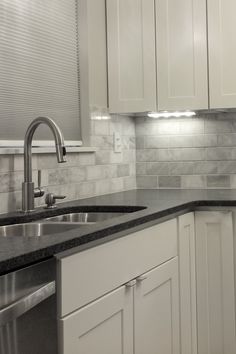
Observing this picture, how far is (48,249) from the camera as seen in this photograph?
1.33 meters

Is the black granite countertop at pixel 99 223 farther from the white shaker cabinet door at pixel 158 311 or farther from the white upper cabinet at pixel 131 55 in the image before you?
the white upper cabinet at pixel 131 55

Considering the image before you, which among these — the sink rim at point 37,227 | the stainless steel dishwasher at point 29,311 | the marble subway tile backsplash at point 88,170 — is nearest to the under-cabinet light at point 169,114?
the marble subway tile backsplash at point 88,170

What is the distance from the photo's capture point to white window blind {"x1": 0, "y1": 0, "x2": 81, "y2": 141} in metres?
2.30

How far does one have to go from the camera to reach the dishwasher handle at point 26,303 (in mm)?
1122

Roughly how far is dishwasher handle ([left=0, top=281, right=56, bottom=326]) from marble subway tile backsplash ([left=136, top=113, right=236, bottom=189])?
204 cm

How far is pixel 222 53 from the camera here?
2891 mm

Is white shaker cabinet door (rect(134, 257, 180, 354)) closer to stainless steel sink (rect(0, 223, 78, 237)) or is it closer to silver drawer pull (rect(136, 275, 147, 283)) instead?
silver drawer pull (rect(136, 275, 147, 283))

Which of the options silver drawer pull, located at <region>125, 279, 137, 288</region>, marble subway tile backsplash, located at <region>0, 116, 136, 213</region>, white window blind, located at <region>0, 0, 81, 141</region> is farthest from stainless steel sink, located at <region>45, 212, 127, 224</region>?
silver drawer pull, located at <region>125, 279, 137, 288</region>

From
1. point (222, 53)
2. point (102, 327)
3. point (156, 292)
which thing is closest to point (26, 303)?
point (102, 327)

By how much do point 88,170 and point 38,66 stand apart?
645 millimetres

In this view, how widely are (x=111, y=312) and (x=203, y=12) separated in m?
1.86

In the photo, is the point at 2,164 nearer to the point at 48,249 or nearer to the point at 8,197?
the point at 8,197

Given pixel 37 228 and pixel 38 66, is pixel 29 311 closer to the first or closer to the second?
pixel 37 228

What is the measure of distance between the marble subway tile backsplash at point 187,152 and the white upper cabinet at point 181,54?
33cm
